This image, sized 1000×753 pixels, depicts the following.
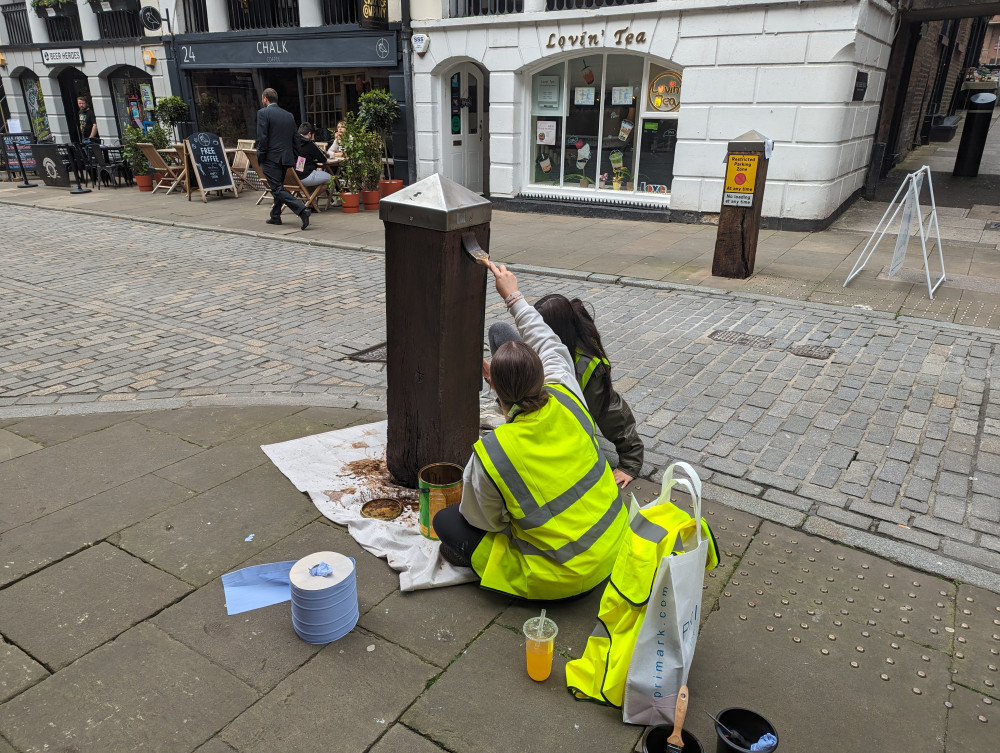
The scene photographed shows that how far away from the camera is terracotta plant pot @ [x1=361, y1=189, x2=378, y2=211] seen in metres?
13.1

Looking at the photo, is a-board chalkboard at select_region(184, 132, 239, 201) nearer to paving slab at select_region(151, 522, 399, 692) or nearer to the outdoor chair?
the outdoor chair

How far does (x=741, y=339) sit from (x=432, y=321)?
3.86 metres

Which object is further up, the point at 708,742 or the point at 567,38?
the point at 567,38

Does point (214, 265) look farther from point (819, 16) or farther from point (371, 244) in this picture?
point (819, 16)

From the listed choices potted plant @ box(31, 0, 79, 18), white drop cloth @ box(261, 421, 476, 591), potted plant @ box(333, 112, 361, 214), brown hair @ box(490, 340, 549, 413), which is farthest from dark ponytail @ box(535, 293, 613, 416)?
potted plant @ box(31, 0, 79, 18)

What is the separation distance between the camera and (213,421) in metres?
4.86

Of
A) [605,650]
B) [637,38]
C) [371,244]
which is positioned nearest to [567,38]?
[637,38]

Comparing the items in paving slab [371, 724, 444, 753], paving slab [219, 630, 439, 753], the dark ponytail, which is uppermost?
the dark ponytail

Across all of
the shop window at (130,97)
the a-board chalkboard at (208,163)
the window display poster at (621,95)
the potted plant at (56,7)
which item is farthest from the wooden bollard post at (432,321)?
the potted plant at (56,7)

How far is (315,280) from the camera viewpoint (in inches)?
343

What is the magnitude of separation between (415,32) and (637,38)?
173 inches

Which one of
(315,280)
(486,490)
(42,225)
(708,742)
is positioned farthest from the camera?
(42,225)

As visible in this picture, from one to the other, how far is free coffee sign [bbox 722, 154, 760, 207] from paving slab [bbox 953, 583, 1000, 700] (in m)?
5.81

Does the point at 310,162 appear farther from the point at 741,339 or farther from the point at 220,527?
the point at 220,527
